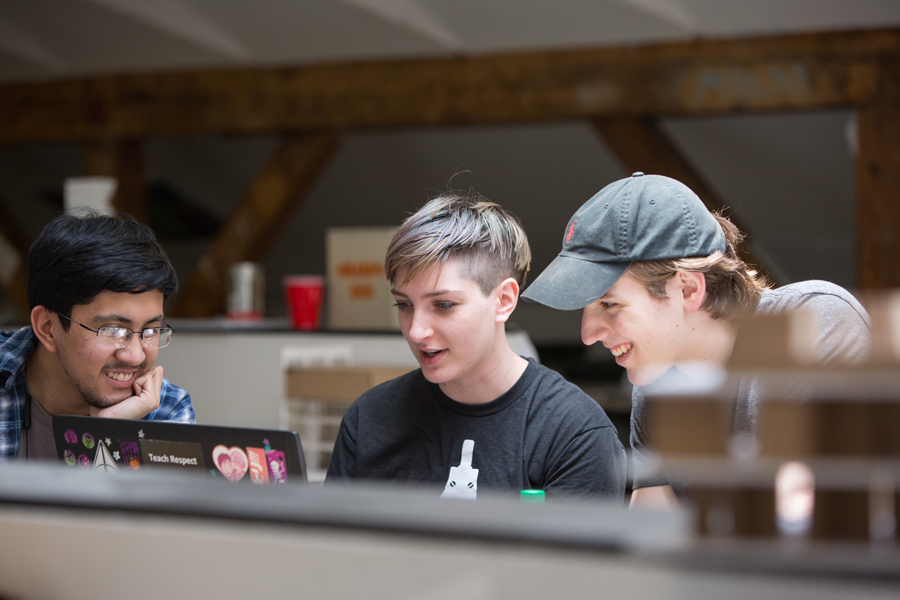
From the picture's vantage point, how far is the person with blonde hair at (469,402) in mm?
1256

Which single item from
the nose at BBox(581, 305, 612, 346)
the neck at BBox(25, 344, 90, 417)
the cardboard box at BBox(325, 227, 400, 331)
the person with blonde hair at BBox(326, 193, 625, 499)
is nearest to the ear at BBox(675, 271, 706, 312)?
the nose at BBox(581, 305, 612, 346)

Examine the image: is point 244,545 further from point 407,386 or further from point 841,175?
point 841,175

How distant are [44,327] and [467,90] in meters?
3.03

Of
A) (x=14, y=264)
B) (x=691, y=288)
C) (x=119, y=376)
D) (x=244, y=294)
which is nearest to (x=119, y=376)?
(x=119, y=376)

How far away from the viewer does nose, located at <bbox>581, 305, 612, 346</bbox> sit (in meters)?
1.22

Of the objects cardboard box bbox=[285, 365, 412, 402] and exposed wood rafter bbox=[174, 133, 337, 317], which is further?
exposed wood rafter bbox=[174, 133, 337, 317]

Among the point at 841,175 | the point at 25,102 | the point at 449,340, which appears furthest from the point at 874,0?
the point at 25,102

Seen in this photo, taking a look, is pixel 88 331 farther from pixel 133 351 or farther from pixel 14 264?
pixel 14 264

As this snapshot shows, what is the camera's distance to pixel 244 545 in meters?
0.48

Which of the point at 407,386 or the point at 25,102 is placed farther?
the point at 25,102

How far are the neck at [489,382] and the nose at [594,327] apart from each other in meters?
0.15

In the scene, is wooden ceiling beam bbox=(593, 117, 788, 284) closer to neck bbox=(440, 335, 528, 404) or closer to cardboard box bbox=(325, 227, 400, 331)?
cardboard box bbox=(325, 227, 400, 331)

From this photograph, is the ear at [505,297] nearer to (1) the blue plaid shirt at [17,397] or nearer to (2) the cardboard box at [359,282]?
(1) the blue plaid shirt at [17,397]

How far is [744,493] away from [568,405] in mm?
883
